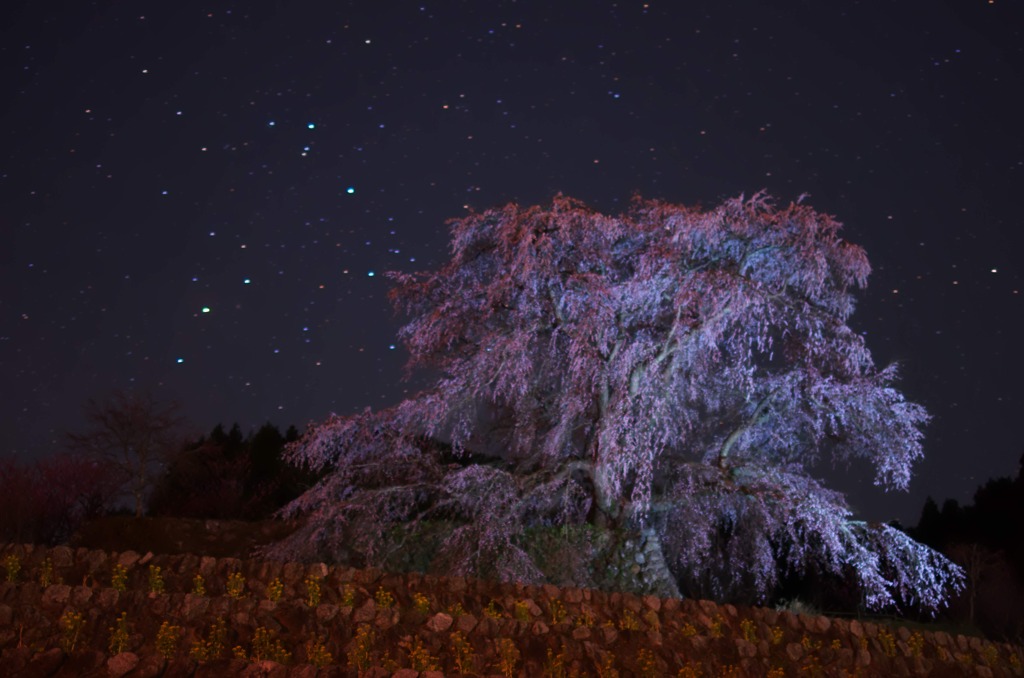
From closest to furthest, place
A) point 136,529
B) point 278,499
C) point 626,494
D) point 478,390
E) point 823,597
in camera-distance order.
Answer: point 478,390 < point 626,494 < point 136,529 < point 823,597 < point 278,499

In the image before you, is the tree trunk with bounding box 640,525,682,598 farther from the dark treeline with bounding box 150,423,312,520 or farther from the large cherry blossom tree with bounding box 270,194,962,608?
the dark treeline with bounding box 150,423,312,520

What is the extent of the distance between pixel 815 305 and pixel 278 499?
44.0 ft

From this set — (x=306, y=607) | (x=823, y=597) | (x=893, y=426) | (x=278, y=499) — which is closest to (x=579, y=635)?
(x=306, y=607)

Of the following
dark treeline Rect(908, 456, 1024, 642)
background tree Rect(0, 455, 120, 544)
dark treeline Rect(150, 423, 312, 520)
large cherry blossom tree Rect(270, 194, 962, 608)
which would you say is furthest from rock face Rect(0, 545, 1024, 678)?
background tree Rect(0, 455, 120, 544)

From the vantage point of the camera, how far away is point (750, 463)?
1273 centimetres

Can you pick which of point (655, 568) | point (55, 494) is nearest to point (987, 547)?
point (655, 568)

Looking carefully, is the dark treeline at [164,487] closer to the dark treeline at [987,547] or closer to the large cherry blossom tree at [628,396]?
the large cherry blossom tree at [628,396]

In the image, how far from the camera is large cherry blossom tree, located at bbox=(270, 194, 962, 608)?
37.5 ft

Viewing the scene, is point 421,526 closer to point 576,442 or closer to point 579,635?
point 576,442

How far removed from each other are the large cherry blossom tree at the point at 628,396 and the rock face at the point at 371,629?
10.3 feet

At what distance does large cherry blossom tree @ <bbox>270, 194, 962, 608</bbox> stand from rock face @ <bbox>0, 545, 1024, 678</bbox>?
10.3ft

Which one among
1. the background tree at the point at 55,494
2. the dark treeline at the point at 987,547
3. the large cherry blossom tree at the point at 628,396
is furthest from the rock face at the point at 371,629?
the background tree at the point at 55,494

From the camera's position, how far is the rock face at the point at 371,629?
583 centimetres

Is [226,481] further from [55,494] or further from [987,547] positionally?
[987,547]
